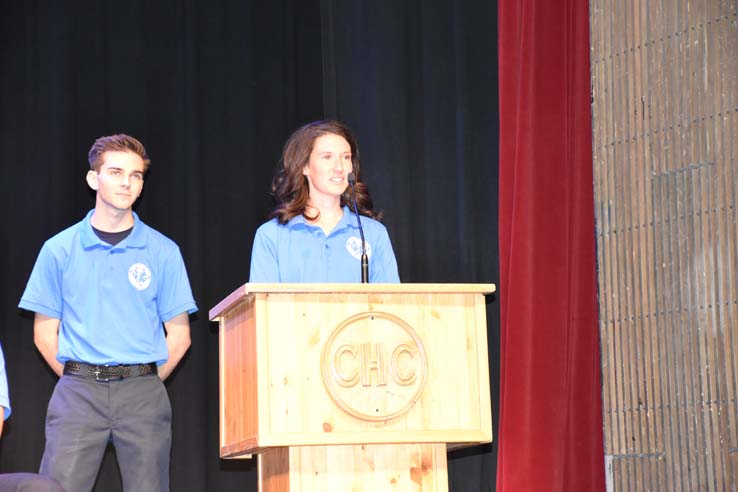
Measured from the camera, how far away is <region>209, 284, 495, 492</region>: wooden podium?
271 centimetres

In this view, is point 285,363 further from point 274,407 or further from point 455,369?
point 455,369

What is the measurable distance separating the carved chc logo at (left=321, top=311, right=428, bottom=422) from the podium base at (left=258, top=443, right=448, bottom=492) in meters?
0.20

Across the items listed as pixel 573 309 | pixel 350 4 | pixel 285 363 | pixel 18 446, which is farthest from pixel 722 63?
pixel 18 446

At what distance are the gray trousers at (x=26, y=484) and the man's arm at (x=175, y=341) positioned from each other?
4.06 feet

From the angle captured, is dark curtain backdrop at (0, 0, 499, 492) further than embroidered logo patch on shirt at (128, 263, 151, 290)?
Yes

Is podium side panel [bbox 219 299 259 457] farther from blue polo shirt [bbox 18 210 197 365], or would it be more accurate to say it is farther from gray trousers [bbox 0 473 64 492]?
blue polo shirt [bbox 18 210 197 365]

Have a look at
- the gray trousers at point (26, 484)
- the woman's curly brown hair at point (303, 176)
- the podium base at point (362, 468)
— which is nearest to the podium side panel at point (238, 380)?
the podium base at point (362, 468)

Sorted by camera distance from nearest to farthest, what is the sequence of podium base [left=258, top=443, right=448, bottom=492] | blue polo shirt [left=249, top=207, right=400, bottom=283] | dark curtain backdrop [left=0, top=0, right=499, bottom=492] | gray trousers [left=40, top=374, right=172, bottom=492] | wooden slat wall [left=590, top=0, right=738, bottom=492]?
1. podium base [left=258, top=443, right=448, bottom=492]
2. wooden slat wall [left=590, top=0, right=738, bottom=492]
3. blue polo shirt [left=249, top=207, right=400, bottom=283]
4. gray trousers [left=40, top=374, right=172, bottom=492]
5. dark curtain backdrop [left=0, top=0, right=499, bottom=492]

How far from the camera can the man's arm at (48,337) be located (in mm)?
3932

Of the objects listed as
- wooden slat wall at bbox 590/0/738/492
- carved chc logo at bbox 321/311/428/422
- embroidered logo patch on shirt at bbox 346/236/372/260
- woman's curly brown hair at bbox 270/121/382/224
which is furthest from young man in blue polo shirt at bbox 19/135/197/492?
wooden slat wall at bbox 590/0/738/492

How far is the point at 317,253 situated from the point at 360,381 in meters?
0.91

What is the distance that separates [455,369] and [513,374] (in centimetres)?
134

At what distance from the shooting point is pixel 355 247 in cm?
361

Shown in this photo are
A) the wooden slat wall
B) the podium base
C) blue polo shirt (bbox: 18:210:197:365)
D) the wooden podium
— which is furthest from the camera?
blue polo shirt (bbox: 18:210:197:365)
